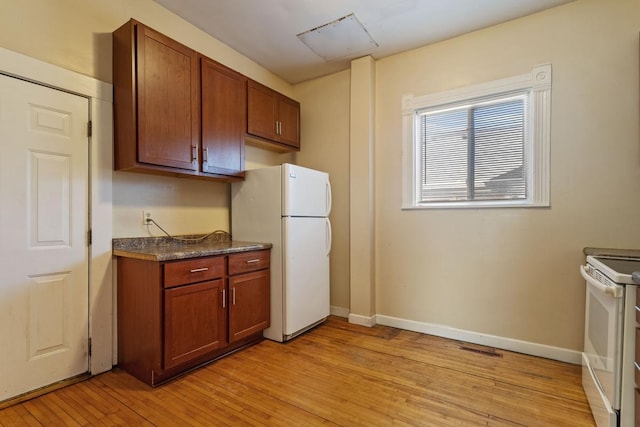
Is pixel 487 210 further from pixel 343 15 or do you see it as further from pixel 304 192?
pixel 343 15

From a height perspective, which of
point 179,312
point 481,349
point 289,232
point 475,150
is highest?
point 475,150

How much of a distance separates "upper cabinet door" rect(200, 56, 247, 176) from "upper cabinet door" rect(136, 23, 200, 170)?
0.09 meters

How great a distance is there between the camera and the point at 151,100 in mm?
2207

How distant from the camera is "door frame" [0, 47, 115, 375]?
2174mm

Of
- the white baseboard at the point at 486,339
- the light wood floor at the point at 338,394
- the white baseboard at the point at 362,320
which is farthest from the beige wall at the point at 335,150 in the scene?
the light wood floor at the point at 338,394

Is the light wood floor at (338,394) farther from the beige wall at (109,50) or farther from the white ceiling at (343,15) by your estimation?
the white ceiling at (343,15)

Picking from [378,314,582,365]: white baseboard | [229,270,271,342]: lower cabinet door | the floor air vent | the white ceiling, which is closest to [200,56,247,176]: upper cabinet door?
the white ceiling

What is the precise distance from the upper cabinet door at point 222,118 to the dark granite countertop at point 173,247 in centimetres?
65

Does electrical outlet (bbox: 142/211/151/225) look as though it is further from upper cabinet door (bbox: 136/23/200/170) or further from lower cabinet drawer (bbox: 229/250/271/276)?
lower cabinet drawer (bbox: 229/250/271/276)

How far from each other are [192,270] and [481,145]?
268 centimetres

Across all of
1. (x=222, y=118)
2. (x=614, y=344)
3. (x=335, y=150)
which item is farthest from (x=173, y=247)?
(x=614, y=344)

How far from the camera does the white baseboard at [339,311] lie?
3508mm

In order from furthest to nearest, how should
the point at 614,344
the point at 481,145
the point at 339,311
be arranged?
the point at 339,311 → the point at 481,145 → the point at 614,344

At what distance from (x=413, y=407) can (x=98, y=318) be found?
220cm
